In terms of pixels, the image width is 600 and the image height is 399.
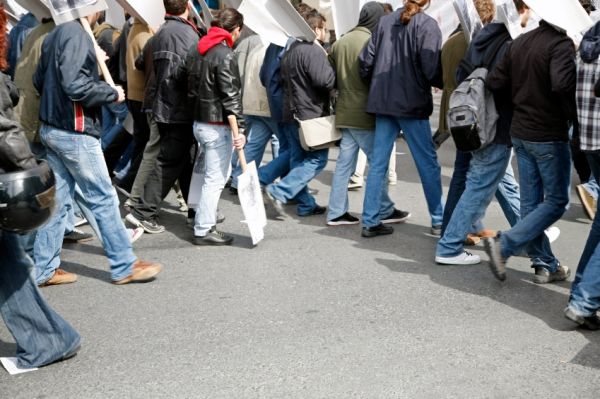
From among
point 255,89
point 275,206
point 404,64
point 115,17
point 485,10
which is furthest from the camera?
point 115,17

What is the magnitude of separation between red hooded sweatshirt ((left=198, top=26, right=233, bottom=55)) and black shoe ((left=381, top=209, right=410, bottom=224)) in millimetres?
2061

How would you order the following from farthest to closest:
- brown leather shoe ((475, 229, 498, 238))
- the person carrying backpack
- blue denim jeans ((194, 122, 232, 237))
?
1. brown leather shoe ((475, 229, 498, 238))
2. blue denim jeans ((194, 122, 232, 237))
3. the person carrying backpack

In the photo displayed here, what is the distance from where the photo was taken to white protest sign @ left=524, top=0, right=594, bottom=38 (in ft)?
15.8

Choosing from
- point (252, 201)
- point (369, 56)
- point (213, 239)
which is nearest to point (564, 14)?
point (369, 56)

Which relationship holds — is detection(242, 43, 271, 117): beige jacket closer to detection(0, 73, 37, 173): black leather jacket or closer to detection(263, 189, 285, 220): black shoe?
detection(263, 189, 285, 220): black shoe

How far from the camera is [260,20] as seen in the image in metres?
7.23

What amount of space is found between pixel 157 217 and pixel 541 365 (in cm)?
388

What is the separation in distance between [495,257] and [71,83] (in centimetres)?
271

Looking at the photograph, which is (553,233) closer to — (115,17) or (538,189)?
(538,189)

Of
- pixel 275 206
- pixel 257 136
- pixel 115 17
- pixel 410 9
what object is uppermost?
pixel 410 9

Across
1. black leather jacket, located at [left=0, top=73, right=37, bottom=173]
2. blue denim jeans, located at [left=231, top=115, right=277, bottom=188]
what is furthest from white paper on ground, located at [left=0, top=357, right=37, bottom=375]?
blue denim jeans, located at [left=231, top=115, right=277, bottom=188]

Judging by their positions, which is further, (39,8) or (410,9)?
(410,9)

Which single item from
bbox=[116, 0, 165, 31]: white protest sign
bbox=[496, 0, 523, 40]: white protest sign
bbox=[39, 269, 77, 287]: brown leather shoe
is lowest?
bbox=[39, 269, 77, 287]: brown leather shoe

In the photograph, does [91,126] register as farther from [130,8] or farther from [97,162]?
[130,8]
